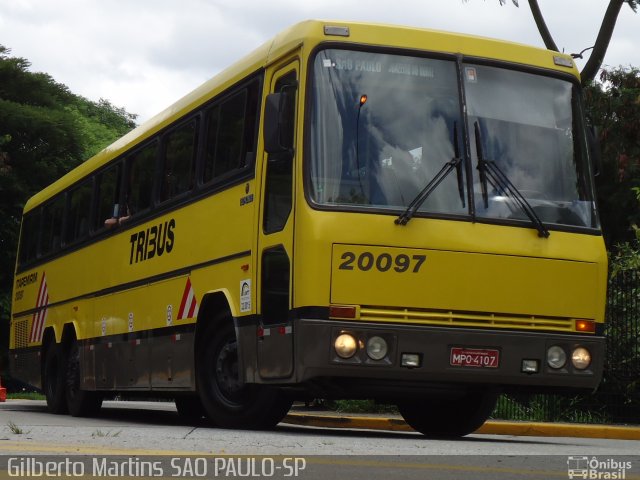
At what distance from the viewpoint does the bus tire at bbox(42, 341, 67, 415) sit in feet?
58.4

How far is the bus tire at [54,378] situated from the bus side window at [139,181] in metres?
3.36

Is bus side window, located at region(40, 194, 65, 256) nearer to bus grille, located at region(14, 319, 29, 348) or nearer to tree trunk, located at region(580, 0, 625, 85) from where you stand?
bus grille, located at region(14, 319, 29, 348)

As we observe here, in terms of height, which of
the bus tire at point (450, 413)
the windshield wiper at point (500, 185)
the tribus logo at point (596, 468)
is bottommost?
the tribus logo at point (596, 468)

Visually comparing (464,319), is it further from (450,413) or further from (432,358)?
(450,413)

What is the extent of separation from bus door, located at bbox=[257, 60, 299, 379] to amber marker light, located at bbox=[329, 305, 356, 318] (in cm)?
40

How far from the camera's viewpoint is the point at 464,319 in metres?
10.4

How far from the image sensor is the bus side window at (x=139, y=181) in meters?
14.4

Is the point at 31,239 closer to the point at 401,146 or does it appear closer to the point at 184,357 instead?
the point at 184,357

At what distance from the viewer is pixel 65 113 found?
146ft

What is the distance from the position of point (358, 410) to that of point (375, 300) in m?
8.74

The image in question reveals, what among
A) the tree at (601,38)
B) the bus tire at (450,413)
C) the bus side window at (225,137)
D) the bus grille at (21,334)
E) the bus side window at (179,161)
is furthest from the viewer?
the tree at (601,38)

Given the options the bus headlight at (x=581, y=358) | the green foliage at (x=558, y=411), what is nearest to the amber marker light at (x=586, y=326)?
the bus headlight at (x=581, y=358)

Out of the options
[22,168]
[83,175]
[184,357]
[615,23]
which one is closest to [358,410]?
[83,175]

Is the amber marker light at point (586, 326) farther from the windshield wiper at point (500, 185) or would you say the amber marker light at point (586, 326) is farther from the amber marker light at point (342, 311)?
the amber marker light at point (342, 311)
